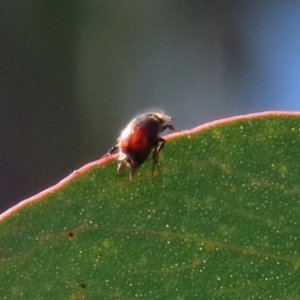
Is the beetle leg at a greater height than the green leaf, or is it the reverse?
the beetle leg

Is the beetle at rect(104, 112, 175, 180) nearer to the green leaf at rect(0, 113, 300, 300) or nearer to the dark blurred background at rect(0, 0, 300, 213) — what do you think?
the green leaf at rect(0, 113, 300, 300)

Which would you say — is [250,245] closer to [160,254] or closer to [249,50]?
[160,254]

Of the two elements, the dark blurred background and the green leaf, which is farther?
the dark blurred background

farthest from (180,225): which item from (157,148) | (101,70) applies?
(101,70)

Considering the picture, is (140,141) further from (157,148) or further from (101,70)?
(101,70)

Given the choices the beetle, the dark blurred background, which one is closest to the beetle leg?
the beetle

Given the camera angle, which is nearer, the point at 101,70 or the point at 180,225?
the point at 180,225
